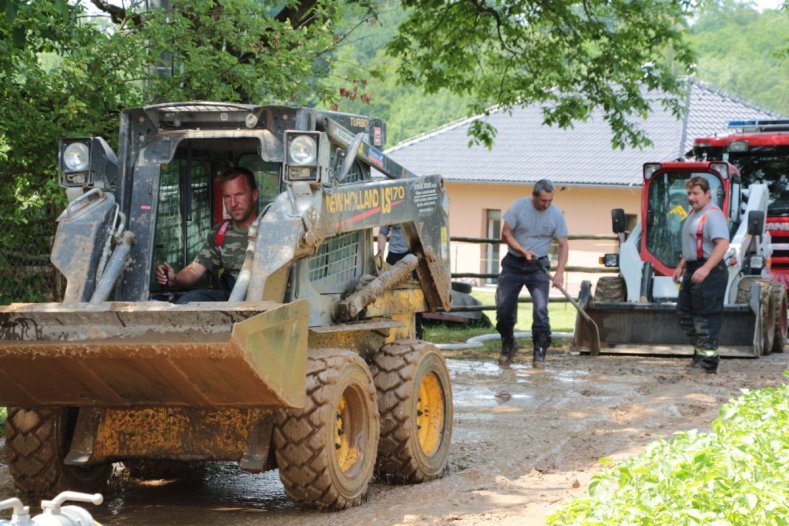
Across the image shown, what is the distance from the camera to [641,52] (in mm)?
17234

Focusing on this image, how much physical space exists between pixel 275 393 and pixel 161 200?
6.79 ft

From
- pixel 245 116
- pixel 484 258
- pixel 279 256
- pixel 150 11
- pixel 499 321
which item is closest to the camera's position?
pixel 279 256

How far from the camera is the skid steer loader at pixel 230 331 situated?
6164 mm

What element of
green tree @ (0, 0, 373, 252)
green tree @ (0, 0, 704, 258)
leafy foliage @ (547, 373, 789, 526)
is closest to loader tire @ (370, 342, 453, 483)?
leafy foliage @ (547, 373, 789, 526)

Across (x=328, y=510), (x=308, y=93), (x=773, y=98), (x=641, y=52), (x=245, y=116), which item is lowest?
(x=328, y=510)

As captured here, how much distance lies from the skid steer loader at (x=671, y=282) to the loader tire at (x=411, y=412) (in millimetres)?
6358

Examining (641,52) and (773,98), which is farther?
(773,98)

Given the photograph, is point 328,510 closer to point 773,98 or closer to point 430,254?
point 430,254

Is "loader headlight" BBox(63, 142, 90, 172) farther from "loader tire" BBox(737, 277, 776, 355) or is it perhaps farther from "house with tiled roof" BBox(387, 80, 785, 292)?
"house with tiled roof" BBox(387, 80, 785, 292)

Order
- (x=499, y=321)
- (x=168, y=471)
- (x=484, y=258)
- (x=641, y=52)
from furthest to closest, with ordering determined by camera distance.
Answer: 1. (x=484, y=258)
2. (x=641, y=52)
3. (x=499, y=321)
4. (x=168, y=471)

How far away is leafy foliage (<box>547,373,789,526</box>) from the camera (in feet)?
14.1

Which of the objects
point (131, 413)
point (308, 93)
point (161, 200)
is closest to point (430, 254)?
point (161, 200)

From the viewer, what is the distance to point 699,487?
447 cm

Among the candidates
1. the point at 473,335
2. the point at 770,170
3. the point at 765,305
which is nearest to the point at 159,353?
the point at 765,305
